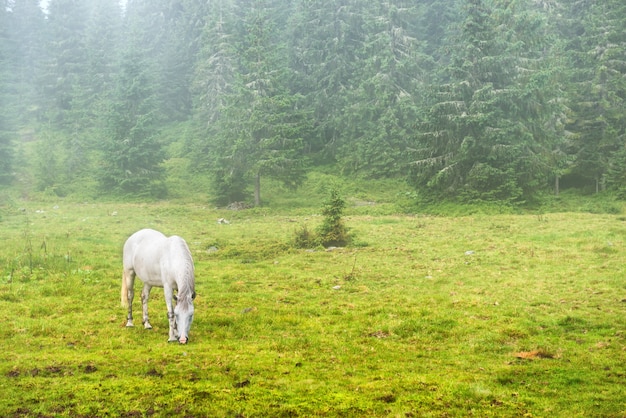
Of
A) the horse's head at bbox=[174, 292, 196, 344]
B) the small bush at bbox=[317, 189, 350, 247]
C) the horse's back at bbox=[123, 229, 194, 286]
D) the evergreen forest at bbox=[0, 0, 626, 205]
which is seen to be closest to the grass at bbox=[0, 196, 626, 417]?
the horse's head at bbox=[174, 292, 196, 344]

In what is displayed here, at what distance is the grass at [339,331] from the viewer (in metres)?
6.95

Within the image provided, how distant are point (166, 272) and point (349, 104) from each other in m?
35.2

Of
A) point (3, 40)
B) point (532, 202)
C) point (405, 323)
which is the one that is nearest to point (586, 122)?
point (532, 202)

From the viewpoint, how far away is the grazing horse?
9516 mm

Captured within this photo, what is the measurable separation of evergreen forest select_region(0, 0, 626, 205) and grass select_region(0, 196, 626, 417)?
1162cm

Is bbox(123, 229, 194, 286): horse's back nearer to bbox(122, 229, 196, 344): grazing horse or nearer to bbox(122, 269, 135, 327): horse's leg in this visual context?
bbox(122, 229, 196, 344): grazing horse

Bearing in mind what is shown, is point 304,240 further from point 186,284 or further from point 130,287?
point 186,284

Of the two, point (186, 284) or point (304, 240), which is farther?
point (304, 240)

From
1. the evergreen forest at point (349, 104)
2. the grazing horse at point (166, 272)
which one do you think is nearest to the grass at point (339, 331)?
the grazing horse at point (166, 272)

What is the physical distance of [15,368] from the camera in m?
8.02

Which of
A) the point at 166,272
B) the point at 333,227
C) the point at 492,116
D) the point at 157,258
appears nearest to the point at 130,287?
the point at 157,258

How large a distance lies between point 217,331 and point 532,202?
24842mm

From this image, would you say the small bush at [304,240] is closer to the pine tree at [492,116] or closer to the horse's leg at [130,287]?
the horse's leg at [130,287]

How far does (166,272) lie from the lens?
10.1 m
